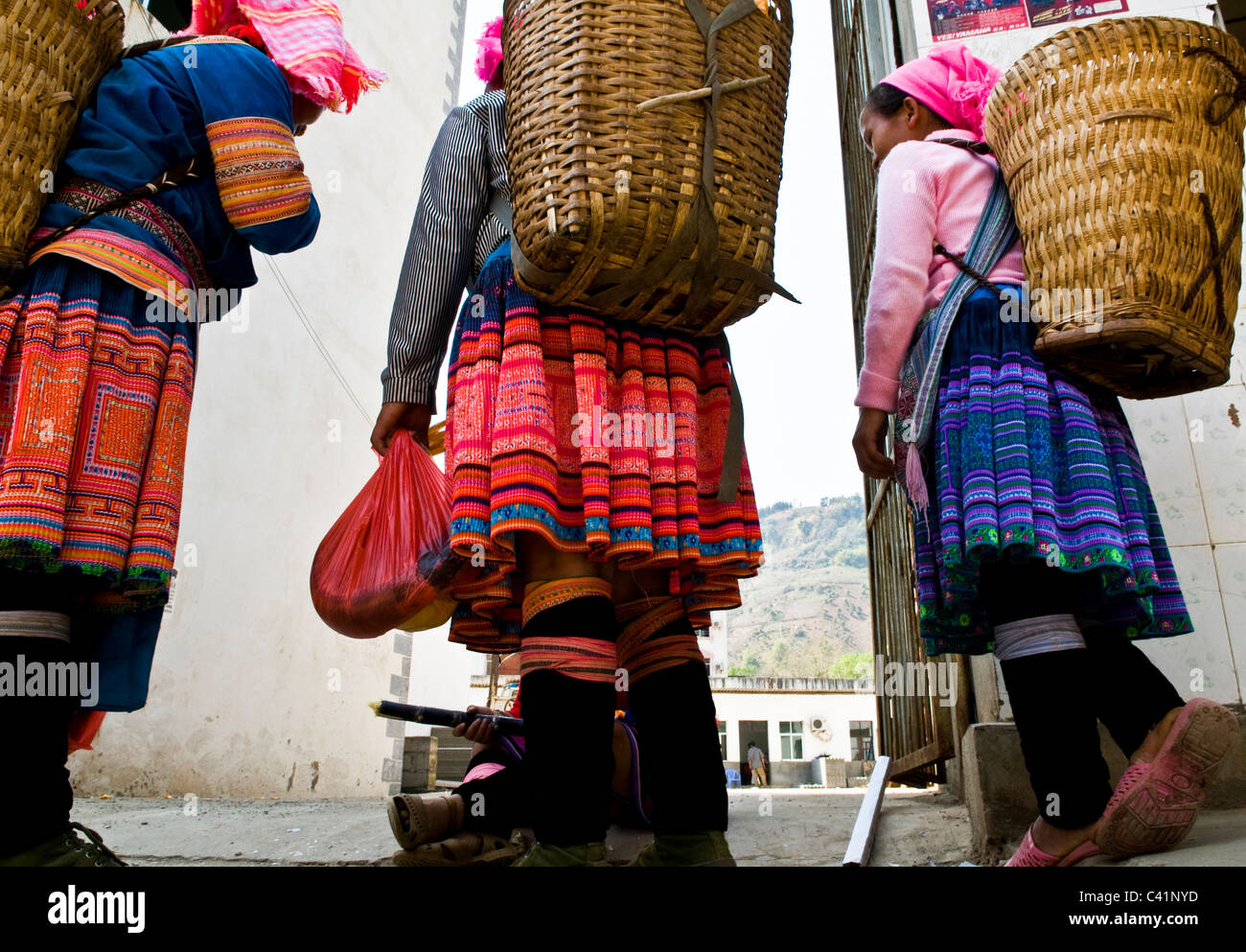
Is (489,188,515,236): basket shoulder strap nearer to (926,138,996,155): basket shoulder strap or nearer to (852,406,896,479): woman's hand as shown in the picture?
(852,406,896,479): woman's hand

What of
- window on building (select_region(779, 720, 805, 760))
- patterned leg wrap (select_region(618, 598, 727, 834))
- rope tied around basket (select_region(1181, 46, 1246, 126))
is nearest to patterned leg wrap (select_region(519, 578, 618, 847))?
patterned leg wrap (select_region(618, 598, 727, 834))

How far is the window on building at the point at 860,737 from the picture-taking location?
3531 cm

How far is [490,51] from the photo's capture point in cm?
208

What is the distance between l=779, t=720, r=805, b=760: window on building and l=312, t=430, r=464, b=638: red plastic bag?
34.0 m

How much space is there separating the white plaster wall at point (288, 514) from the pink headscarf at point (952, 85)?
191 inches

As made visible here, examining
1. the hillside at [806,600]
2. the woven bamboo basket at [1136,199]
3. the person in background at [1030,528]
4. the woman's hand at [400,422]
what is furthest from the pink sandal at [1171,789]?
the hillside at [806,600]

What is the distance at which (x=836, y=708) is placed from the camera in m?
35.4

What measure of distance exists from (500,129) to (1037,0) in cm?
229

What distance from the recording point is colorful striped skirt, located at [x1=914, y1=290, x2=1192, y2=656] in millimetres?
1552

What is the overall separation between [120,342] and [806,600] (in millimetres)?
120320

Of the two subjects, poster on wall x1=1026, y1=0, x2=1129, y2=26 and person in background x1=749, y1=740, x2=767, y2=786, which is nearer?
poster on wall x1=1026, y1=0, x2=1129, y2=26

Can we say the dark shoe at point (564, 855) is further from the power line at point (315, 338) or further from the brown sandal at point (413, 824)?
the power line at point (315, 338)

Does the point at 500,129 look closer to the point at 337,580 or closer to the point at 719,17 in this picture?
the point at 719,17
